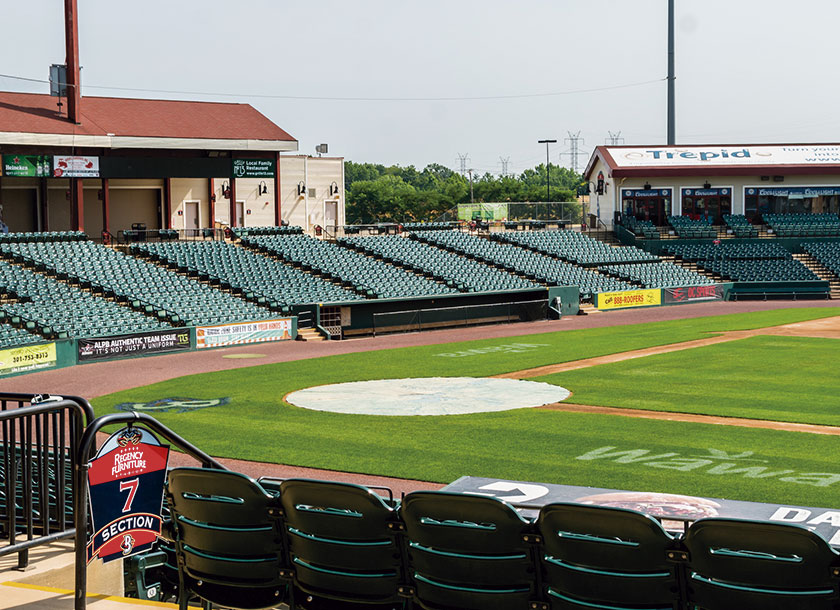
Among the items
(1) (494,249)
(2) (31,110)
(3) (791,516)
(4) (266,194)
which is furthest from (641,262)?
(3) (791,516)

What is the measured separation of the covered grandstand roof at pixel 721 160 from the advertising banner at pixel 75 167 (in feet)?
119

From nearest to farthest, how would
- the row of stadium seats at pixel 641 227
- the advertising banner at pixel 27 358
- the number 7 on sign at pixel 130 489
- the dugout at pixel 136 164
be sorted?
the number 7 on sign at pixel 130 489 → the advertising banner at pixel 27 358 → the dugout at pixel 136 164 → the row of stadium seats at pixel 641 227

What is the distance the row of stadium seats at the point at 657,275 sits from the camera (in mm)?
58562

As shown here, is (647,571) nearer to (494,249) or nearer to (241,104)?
(494,249)

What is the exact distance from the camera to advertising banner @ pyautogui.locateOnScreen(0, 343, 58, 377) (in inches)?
1244

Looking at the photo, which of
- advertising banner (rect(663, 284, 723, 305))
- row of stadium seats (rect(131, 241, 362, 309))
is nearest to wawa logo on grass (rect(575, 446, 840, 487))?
row of stadium seats (rect(131, 241, 362, 309))

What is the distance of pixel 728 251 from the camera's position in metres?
66.6

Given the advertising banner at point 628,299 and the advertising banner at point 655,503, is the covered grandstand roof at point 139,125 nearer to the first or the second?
the advertising banner at point 628,299

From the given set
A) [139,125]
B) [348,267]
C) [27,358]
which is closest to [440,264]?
[348,267]

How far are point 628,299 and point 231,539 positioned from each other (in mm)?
50666

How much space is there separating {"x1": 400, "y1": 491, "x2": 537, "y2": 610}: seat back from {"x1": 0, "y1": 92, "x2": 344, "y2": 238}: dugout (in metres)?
46.1

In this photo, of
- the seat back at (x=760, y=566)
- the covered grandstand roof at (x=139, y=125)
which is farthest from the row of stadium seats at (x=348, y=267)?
the seat back at (x=760, y=566)

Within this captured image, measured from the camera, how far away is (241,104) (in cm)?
6197

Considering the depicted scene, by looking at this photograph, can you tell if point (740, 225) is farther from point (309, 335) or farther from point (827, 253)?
point (309, 335)
